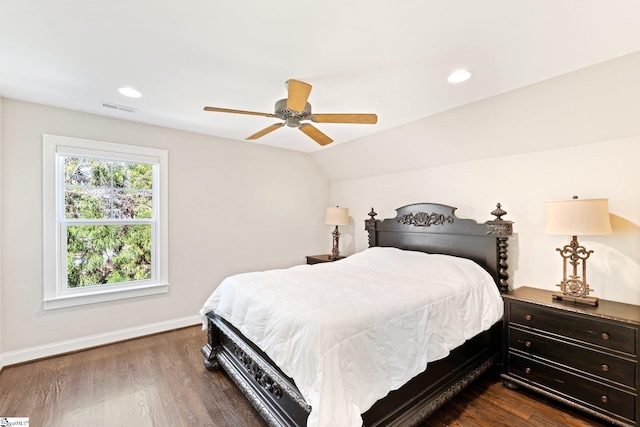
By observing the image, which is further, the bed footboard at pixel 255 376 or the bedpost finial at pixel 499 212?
the bedpost finial at pixel 499 212

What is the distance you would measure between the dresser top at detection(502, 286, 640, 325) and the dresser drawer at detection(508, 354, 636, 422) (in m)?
0.47

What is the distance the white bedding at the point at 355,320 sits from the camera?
1500 millimetres

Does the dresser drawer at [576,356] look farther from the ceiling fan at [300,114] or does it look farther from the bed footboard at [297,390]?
the ceiling fan at [300,114]

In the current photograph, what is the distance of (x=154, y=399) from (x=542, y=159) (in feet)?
13.1

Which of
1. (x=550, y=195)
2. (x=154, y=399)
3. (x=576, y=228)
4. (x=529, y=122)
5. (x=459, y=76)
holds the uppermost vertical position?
(x=459, y=76)

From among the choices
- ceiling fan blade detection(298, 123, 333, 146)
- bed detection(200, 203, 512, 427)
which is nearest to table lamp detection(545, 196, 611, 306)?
bed detection(200, 203, 512, 427)

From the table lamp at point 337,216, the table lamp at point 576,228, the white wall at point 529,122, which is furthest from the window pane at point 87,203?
the table lamp at point 576,228

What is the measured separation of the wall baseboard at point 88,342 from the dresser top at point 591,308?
12.1ft

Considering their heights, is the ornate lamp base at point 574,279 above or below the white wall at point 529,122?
below

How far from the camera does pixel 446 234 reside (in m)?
3.34

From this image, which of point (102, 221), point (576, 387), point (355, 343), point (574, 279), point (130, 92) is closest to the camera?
point (355, 343)

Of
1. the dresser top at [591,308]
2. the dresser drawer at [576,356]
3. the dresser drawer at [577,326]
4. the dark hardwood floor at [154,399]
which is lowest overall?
the dark hardwood floor at [154,399]

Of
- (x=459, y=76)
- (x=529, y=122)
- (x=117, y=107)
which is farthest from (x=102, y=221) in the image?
(x=529, y=122)

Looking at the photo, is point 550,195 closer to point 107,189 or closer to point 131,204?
point 131,204
